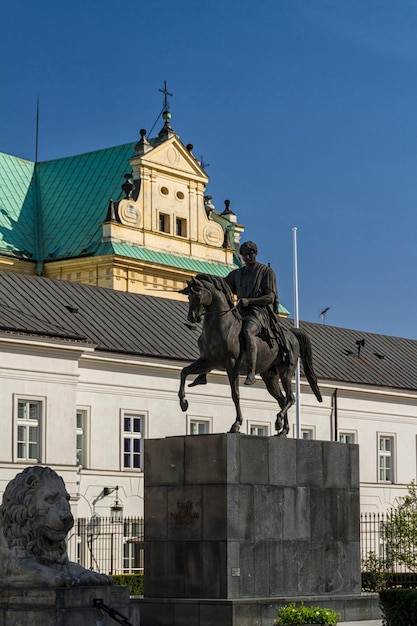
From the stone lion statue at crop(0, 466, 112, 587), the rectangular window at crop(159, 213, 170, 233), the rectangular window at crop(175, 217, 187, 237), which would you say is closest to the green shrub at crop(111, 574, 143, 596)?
the stone lion statue at crop(0, 466, 112, 587)

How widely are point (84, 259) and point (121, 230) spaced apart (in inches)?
87.4

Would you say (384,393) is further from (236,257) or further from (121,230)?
(236,257)

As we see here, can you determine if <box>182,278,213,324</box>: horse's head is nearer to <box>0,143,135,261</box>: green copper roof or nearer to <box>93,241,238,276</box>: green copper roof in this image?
<box>93,241,238,276</box>: green copper roof

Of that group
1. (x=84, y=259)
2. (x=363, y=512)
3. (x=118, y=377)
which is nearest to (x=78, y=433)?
(x=118, y=377)

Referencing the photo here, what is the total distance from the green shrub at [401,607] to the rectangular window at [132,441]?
Result: 30.6 meters

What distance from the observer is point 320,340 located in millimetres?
67750

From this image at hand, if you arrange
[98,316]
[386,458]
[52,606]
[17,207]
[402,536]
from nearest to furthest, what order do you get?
1. [52,606]
2. [402,536]
3. [98,316]
4. [386,458]
5. [17,207]

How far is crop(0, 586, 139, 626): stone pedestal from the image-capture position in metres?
20.1

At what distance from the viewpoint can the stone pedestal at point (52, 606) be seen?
20.1 m

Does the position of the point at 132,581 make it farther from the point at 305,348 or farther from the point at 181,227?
the point at 181,227

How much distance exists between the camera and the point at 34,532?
814 inches

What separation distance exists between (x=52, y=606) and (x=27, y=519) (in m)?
1.24

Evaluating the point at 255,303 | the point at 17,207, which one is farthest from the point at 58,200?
the point at 255,303

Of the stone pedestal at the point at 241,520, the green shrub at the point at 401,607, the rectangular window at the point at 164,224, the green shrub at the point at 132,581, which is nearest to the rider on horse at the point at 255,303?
the stone pedestal at the point at 241,520
